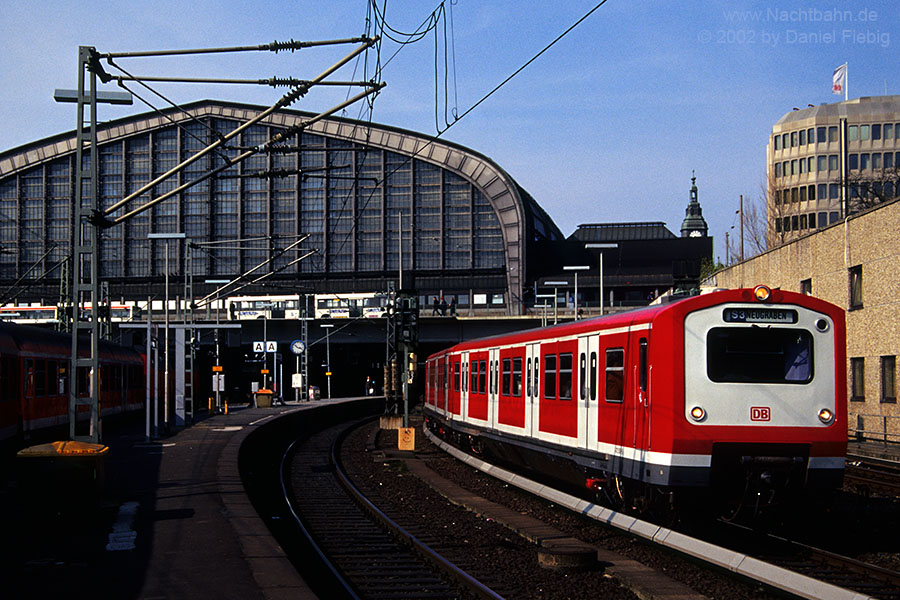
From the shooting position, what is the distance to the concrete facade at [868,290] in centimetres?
2847

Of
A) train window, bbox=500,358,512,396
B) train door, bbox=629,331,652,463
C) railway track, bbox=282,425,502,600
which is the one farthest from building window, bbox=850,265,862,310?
train door, bbox=629,331,652,463

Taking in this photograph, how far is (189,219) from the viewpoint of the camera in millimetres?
97750

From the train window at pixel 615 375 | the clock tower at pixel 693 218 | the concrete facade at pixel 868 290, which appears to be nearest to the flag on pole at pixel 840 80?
the concrete facade at pixel 868 290

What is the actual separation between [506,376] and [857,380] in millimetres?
15172

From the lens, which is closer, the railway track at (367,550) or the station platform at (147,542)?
the station platform at (147,542)

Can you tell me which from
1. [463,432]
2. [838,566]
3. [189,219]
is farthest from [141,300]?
[838,566]

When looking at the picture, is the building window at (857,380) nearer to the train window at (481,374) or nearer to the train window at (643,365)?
the train window at (481,374)

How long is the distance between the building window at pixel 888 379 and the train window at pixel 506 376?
537 inches

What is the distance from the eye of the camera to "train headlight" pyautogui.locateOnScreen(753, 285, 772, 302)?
41.3 feet

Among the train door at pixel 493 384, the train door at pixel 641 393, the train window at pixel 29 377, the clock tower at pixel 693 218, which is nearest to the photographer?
the train door at pixel 641 393

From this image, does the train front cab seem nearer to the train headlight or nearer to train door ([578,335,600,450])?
the train headlight

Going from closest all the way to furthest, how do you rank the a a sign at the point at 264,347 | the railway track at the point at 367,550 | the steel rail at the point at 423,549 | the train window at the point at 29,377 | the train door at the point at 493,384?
the steel rail at the point at 423,549
the railway track at the point at 367,550
the train door at the point at 493,384
the train window at the point at 29,377
the a a sign at the point at 264,347

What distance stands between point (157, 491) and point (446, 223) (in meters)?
79.7

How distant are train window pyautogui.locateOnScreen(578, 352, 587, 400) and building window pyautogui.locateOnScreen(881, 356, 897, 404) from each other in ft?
55.5
